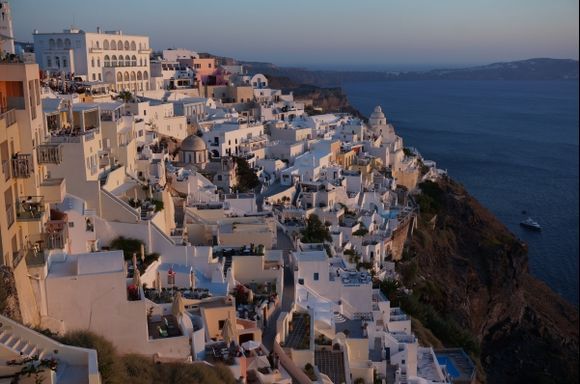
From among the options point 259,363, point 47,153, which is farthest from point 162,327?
point 47,153

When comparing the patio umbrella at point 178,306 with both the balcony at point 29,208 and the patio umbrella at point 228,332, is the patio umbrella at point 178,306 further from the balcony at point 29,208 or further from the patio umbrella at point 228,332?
the balcony at point 29,208

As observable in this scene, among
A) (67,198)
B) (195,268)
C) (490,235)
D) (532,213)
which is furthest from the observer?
(532,213)

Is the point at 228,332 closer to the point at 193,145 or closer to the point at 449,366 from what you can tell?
the point at 449,366

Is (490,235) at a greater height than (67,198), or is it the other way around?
(67,198)

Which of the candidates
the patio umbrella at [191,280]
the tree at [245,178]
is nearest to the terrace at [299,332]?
the patio umbrella at [191,280]

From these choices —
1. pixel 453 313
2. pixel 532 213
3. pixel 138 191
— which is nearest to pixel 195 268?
pixel 138 191

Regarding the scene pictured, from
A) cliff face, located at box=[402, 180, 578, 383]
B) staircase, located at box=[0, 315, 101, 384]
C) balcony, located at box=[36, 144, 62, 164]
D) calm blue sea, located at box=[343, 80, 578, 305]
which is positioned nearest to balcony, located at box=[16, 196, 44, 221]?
balcony, located at box=[36, 144, 62, 164]

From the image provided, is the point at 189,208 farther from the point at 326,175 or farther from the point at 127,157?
the point at 326,175
